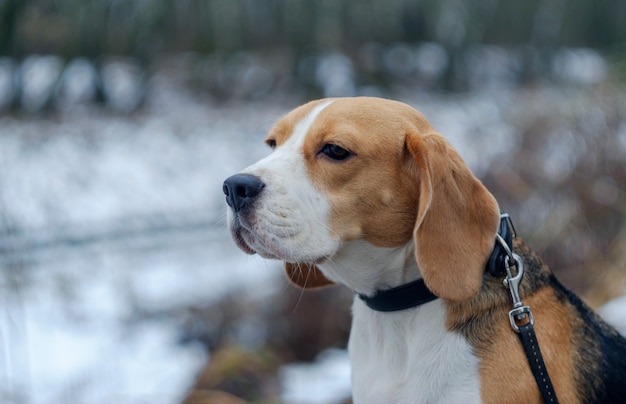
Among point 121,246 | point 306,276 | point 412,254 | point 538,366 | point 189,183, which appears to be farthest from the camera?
point 189,183

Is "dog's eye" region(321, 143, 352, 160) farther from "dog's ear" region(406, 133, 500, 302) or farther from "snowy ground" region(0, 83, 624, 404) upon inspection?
"snowy ground" region(0, 83, 624, 404)

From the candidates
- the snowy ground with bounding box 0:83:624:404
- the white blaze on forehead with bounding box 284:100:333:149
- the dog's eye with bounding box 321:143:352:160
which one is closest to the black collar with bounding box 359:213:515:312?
the dog's eye with bounding box 321:143:352:160

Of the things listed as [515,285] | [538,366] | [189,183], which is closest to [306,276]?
[515,285]

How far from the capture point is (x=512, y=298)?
8.77 ft

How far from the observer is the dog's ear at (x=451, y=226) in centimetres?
255

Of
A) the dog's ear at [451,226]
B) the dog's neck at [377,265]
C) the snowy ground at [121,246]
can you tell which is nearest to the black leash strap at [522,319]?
the dog's ear at [451,226]

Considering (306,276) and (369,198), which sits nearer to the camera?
(369,198)

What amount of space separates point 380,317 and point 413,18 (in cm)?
987

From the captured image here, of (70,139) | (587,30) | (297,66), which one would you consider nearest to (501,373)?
(70,139)

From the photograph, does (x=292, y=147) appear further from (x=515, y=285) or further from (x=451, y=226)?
(x=515, y=285)

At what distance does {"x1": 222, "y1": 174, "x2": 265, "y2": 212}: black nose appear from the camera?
2.66 metres

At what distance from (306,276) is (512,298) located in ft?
3.25

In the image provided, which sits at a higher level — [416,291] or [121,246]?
[416,291]

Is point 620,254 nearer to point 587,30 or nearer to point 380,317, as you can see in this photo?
point 380,317
